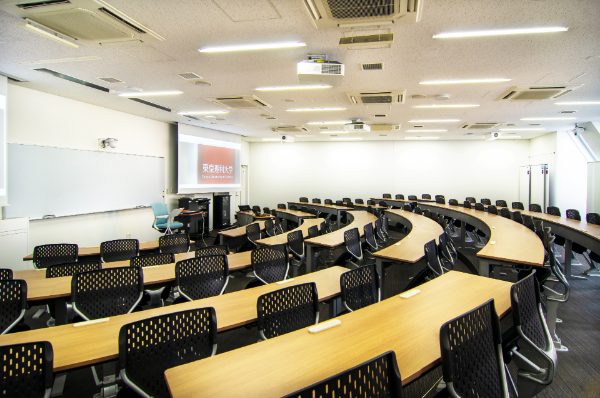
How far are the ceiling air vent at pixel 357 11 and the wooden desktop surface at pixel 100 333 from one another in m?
2.44

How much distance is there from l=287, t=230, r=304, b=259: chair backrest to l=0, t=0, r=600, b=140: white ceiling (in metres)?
2.44

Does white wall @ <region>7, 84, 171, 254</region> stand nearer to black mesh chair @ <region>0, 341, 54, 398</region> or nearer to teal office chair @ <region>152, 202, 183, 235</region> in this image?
teal office chair @ <region>152, 202, 183, 235</region>

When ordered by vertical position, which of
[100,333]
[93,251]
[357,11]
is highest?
[357,11]

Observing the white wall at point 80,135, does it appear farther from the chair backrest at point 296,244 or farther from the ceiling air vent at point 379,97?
the ceiling air vent at point 379,97

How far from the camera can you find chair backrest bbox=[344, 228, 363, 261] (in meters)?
4.88

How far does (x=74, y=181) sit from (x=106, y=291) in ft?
16.8

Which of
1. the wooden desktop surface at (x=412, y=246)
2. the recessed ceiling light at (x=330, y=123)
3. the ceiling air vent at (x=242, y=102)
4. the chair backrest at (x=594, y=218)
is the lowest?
the wooden desktop surface at (x=412, y=246)

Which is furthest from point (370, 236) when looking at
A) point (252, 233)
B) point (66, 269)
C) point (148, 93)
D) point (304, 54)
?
point (148, 93)

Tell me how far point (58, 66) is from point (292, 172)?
33.6 feet

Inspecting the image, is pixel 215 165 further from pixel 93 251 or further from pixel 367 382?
pixel 367 382

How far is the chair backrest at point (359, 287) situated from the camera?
103 inches

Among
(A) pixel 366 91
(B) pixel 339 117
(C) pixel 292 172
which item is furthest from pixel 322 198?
(A) pixel 366 91

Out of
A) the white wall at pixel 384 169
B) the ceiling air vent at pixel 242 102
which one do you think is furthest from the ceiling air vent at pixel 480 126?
the ceiling air vent at pixel 242 102

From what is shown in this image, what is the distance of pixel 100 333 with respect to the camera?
6.73 ft
